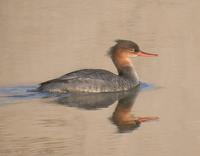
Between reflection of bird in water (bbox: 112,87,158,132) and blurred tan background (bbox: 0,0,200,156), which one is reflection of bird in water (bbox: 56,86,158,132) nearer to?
reflection of bird in water (bbox: 112,87,158,132)

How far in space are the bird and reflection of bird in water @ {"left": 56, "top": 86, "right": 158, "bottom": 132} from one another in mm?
105

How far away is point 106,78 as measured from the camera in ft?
43.4

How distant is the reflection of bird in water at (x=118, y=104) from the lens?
442 inches

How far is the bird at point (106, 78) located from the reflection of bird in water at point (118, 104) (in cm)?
11

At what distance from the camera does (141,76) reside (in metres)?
14.1

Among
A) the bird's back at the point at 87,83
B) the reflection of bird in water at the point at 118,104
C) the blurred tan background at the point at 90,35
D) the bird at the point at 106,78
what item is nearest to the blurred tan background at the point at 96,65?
the blurred tan background at the point at 90,35

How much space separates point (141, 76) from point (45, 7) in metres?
5.17

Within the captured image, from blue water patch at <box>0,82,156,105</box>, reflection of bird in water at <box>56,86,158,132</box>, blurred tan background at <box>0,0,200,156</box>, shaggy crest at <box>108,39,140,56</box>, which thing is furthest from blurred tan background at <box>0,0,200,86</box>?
reflection of bird in water at <box>56,86,158,132</box>

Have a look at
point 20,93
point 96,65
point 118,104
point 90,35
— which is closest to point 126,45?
point 96,65

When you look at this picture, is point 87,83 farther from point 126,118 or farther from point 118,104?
point 126,118

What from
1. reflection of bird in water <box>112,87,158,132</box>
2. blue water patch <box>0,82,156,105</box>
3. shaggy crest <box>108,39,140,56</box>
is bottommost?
blue water patch <box>0,82,156,105</box>

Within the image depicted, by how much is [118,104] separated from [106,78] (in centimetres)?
86

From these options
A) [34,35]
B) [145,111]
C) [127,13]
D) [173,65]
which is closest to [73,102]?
[145,111]

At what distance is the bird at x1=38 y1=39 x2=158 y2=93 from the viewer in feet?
42.3
